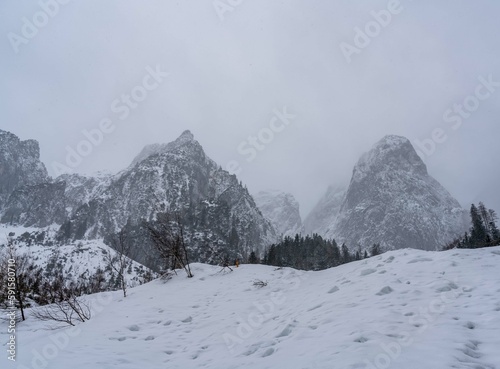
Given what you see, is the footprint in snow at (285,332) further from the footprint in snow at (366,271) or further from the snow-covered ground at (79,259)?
the snow-covered ground at (79,259)

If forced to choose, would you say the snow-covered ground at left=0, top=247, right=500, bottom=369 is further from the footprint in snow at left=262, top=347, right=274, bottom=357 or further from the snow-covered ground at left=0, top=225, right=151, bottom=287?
the snow-covered ground at left=0, top=225, right=151, bottom=287

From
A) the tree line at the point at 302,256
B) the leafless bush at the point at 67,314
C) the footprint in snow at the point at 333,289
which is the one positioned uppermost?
the footprint in snow at the point at 333,289

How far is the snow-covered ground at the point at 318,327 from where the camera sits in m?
6.57

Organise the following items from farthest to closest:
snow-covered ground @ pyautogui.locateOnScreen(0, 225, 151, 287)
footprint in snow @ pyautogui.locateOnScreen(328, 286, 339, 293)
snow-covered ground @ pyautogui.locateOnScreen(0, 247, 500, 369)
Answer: snow-covered ground @ pyautogui.locateOnScreen(0, 225, 151, 287)
footprint in snow @ pyautogui.locateOnScreen(328, 286, 339, 293)
snow-covered ground @ pyautogui.locateOnScreen(0, 247, 500, 369)

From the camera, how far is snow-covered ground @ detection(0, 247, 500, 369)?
657 centimetres

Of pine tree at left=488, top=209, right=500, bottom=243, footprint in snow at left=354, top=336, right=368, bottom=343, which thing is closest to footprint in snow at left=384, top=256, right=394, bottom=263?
footprint in snow at left=354, top=336, right=368, bottom=343

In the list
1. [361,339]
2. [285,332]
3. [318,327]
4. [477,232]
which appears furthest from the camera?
[477,232]

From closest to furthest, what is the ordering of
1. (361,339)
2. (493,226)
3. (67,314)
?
1. (361,339)
2. (67,314)
3. (493,226)

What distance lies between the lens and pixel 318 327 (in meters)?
8.98

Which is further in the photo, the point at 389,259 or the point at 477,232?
the point at 477,232

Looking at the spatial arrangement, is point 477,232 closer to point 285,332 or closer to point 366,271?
point 366,271

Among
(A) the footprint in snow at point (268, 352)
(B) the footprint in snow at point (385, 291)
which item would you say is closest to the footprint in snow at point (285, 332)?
(A) the footprint in snow at point (268, 352)

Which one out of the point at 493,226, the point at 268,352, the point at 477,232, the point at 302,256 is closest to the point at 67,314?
the point at 268,352

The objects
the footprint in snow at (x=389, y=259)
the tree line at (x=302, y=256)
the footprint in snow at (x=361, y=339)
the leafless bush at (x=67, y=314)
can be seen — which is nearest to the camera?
the footprint in snow at (x=361, y=339)
